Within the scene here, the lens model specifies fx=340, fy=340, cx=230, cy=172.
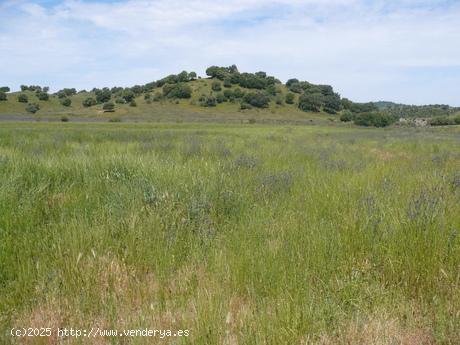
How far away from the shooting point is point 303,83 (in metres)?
154

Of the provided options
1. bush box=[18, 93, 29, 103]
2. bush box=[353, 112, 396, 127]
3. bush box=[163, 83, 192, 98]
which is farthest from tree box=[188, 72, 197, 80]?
bush box=[353, 112, 396, 127]

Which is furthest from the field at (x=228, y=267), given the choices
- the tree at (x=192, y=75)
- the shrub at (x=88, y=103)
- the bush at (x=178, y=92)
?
the tree at (x=192, y=75)

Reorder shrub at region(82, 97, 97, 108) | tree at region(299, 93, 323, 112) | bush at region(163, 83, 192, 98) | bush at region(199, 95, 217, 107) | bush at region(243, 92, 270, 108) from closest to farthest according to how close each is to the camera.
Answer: shrub at region(82, 97, 97, 108) < bush at region(199, 95, 217, 107) < bush at region(163, 83, 192, 98) < bush at region(243, 92, 270, 108) < tree at region(299, 93, 323, 112)

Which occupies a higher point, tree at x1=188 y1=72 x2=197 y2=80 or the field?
tree at x1=188 y1=72 x2=197 y2=80

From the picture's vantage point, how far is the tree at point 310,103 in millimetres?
117688

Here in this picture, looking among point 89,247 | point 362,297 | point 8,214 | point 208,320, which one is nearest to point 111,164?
point 8,214

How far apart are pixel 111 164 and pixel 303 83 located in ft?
517

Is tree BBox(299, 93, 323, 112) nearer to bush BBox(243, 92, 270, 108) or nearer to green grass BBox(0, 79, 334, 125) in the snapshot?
green grass BBox(0, 79, 334, 125)

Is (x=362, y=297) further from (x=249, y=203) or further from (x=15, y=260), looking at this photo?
(x=15, y=260)

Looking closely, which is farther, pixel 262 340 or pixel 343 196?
pixel 343 196

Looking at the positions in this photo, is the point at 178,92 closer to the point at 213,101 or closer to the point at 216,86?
the point at 213,101

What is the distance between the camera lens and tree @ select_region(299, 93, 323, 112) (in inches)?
4633

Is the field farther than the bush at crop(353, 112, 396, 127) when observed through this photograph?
No

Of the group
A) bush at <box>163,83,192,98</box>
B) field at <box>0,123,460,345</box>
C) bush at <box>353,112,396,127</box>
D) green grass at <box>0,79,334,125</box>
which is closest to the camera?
field at <box>0,123,460,345</box>
